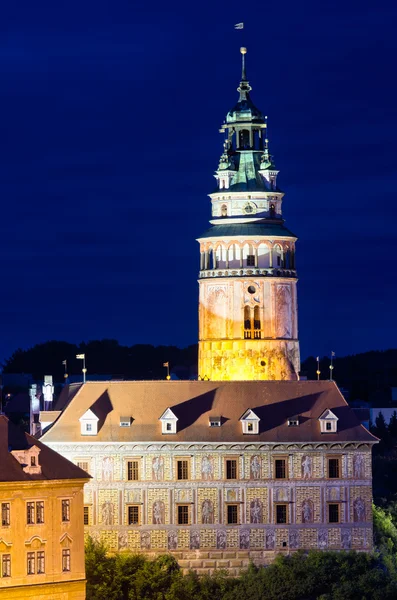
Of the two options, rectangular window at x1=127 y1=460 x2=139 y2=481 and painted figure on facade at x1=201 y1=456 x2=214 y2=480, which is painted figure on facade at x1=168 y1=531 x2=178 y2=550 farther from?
rectangular window at x1=127 y1=460 x2=139 y2=481

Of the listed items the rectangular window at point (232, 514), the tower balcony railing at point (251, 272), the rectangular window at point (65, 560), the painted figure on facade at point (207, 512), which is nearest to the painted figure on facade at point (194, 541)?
the painted figure on facade at point (207, 512)

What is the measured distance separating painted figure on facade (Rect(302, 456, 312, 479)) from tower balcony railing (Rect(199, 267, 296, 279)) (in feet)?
66.4

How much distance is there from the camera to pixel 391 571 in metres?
120

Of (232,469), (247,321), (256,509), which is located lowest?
(256,509)

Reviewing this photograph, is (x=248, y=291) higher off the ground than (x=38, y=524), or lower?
higher

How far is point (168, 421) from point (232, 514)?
17.9ft

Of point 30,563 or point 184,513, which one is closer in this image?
point 30,563

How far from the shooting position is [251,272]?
455 ft

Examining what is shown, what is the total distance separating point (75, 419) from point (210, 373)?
1938cm

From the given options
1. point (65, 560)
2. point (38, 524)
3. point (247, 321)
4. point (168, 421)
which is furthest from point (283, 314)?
point (38, 524)

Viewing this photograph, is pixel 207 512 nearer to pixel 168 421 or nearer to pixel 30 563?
pixel 168 421

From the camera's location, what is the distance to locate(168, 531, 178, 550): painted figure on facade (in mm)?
119625

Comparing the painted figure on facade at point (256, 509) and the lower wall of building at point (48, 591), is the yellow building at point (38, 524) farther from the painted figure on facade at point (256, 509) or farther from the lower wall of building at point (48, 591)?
the painted figure on facade at point (256, 509)

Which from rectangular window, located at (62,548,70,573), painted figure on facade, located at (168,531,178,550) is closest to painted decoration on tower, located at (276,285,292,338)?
painted figure on facade, located at (168,531,178,550)
